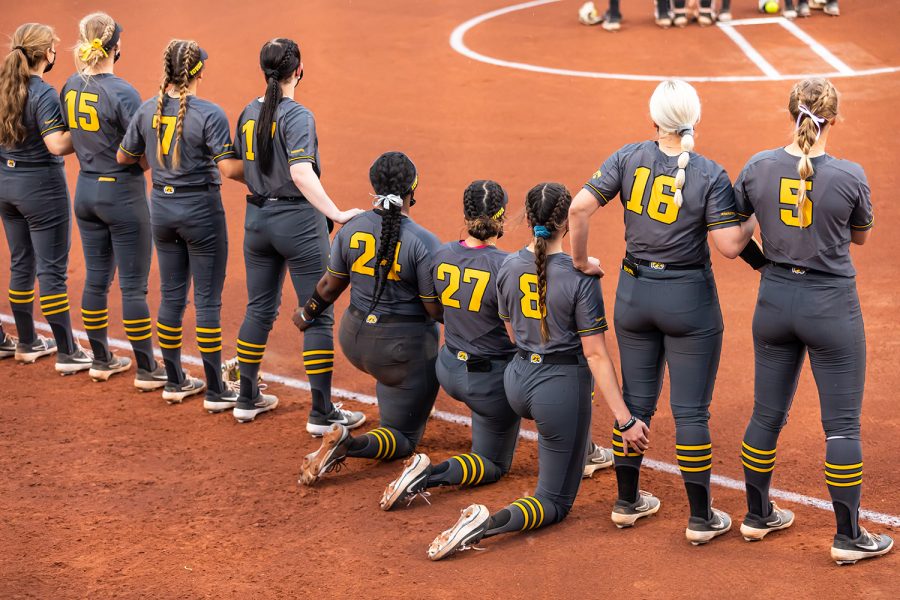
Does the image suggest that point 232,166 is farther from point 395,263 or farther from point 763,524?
point 763,524

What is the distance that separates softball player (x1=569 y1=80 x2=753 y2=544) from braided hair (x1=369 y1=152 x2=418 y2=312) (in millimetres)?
1223

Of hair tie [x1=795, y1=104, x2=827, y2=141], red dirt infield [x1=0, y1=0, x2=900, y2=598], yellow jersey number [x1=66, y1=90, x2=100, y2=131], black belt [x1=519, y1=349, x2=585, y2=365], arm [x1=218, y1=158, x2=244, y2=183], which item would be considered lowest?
red dirt infield [x1=0, y1=0, x2=900, y2=598]

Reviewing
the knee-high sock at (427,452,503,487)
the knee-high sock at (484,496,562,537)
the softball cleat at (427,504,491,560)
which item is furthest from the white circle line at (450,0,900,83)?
the softball cleat at (427,504,491,560)

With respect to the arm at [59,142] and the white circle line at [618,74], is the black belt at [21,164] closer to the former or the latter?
the arm at [59,142]

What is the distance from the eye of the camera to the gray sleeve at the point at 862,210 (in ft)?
17.8

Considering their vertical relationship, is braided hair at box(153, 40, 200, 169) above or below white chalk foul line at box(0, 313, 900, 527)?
above

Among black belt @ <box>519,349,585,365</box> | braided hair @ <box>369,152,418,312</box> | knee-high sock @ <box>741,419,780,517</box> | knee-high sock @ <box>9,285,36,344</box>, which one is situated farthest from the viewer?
knee-high sock @ <box>9,285,36,344</box>

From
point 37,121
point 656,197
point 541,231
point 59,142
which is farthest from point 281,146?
point 656,197

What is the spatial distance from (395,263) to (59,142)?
9.50 feet

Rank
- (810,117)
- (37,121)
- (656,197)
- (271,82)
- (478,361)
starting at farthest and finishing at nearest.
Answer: (37,121)
(271,82)
(478,361)
(656,197)
(810,117)

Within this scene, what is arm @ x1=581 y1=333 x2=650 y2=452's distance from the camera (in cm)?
577

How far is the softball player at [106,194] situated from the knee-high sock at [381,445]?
2250mm

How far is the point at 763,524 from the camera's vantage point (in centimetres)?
601

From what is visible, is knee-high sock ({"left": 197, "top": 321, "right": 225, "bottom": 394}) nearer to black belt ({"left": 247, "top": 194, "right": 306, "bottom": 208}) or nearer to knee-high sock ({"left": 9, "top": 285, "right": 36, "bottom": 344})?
black belt ({"left": 247, "top": 194, "right": 306, "bottom": 208})
